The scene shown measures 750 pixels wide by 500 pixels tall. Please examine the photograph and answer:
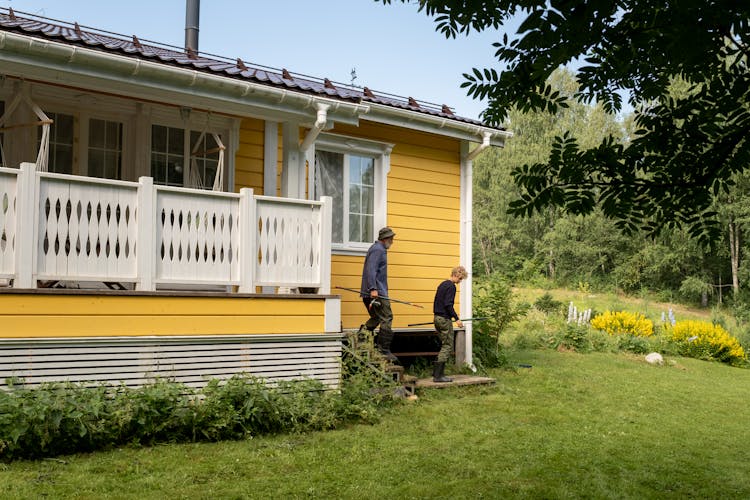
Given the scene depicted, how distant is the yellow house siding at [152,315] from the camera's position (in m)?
6.60

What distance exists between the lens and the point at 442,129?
36.9 feet

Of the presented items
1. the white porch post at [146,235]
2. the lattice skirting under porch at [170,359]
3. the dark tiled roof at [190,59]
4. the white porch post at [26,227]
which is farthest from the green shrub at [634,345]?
the white porch post at [26,227]

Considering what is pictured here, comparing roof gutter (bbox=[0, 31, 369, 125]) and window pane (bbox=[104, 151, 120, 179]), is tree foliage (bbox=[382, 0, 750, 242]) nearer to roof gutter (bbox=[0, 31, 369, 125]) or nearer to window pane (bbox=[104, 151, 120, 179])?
roof gutter (bbox=[0, 31, 369, 125])

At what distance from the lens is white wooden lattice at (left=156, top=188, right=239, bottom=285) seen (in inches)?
289

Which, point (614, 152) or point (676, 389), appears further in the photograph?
point (676, 389)

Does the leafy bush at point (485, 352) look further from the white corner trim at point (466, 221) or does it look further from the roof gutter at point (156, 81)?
the roof gutter at point (156, 81)

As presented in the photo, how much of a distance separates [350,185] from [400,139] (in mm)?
1091

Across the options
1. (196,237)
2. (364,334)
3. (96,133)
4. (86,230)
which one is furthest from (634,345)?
(86,230)

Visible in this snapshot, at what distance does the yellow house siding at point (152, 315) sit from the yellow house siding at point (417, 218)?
2666 millimetres

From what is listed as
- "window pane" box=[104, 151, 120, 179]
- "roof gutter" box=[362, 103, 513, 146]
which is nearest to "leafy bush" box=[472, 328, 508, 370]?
"roof gutter" box=[362, 103, 513, 146]

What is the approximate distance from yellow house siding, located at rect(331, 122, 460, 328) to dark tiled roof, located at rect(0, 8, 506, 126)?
51 centimetres

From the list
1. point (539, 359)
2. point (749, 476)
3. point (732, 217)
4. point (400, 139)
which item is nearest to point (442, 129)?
point (400, 139)

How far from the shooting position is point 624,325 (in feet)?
62.3

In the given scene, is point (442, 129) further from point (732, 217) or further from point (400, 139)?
point (732, 217)
